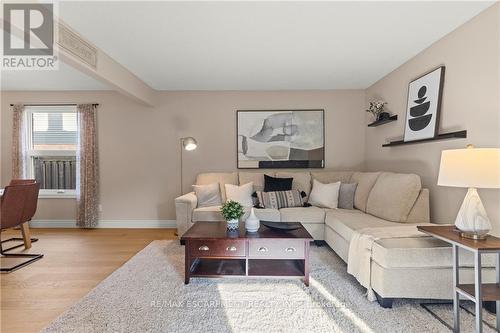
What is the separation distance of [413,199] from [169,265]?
274cm

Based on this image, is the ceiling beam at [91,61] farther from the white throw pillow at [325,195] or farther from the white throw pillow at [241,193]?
the white throw pillow at [325,195]

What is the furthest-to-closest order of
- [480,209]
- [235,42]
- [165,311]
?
[235,42], [165,311], [480,209]

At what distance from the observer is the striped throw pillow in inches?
146

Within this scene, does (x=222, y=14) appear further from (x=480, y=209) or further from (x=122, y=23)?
(x=480, y=209)

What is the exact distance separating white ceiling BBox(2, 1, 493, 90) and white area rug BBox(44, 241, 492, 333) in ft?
7.85

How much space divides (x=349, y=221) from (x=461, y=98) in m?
1.61

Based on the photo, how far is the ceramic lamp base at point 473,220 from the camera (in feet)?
5.69

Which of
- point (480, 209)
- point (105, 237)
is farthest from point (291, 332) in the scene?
point (105, 237)

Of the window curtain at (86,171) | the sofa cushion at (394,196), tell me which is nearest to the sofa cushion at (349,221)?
the sofa cushion at (394,196)

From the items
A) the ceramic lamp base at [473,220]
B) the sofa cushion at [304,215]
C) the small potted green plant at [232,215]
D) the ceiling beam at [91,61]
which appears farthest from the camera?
the sofa cushion at [304,215]

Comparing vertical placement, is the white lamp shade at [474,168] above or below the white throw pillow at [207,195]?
above

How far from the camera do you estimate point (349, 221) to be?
9.52ft

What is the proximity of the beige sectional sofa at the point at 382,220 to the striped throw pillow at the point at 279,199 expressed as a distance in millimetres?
145

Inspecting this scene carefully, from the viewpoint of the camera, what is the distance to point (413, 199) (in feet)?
9.18
